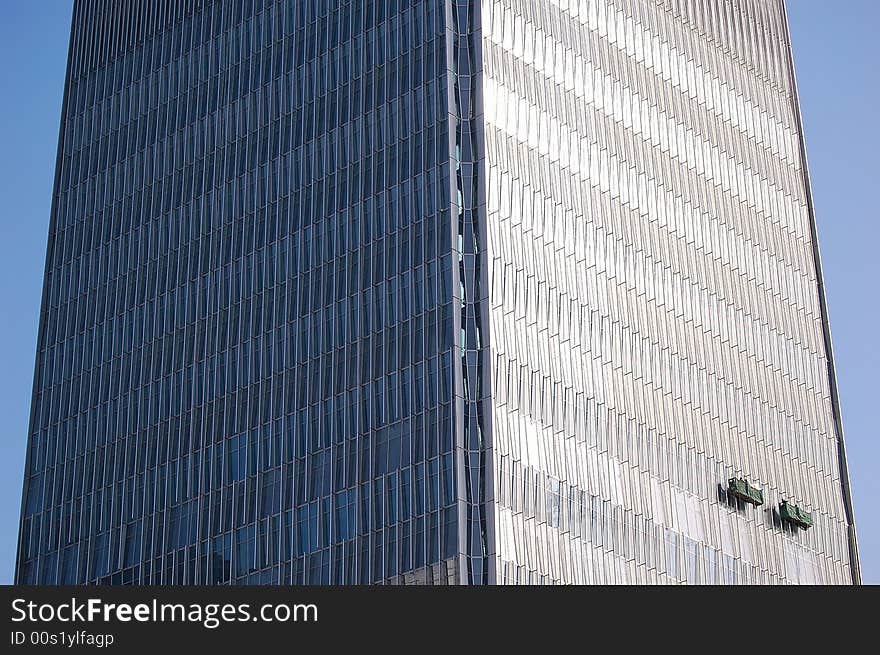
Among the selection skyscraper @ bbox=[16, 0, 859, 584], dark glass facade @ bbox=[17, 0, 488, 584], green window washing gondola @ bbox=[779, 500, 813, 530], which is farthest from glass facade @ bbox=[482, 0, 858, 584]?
dark glass facade @ bbox=[17, 0, 488, 584]

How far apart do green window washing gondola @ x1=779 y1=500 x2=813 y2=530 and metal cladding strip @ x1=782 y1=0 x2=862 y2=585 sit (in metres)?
5.76

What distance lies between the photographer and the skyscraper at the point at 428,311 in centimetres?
10850

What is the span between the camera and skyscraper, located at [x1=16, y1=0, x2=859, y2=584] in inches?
4272

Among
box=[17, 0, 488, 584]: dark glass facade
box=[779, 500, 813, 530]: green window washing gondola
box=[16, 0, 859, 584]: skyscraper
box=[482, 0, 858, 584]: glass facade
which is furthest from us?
box=[779, 500, 813, 530]: green window washing gondola

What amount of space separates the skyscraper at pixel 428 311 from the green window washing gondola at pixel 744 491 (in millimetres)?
302

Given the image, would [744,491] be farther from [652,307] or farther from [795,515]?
[652,307]

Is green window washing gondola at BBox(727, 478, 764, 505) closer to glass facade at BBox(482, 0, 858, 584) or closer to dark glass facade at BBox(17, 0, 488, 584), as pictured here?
glass facade at BBox(482, 0, 858, 584)

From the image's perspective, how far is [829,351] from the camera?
144375 mm

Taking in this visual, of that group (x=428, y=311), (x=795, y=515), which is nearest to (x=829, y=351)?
(x=795, y=515)

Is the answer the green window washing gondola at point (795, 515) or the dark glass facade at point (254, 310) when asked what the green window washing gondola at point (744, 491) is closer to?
the green window washing gondola at point (795, 515)

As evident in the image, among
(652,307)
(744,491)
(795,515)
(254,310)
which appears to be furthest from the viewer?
(795,515)

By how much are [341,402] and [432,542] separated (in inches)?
544

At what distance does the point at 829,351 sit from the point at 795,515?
20222 mm

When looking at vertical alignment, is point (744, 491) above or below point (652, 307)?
below
